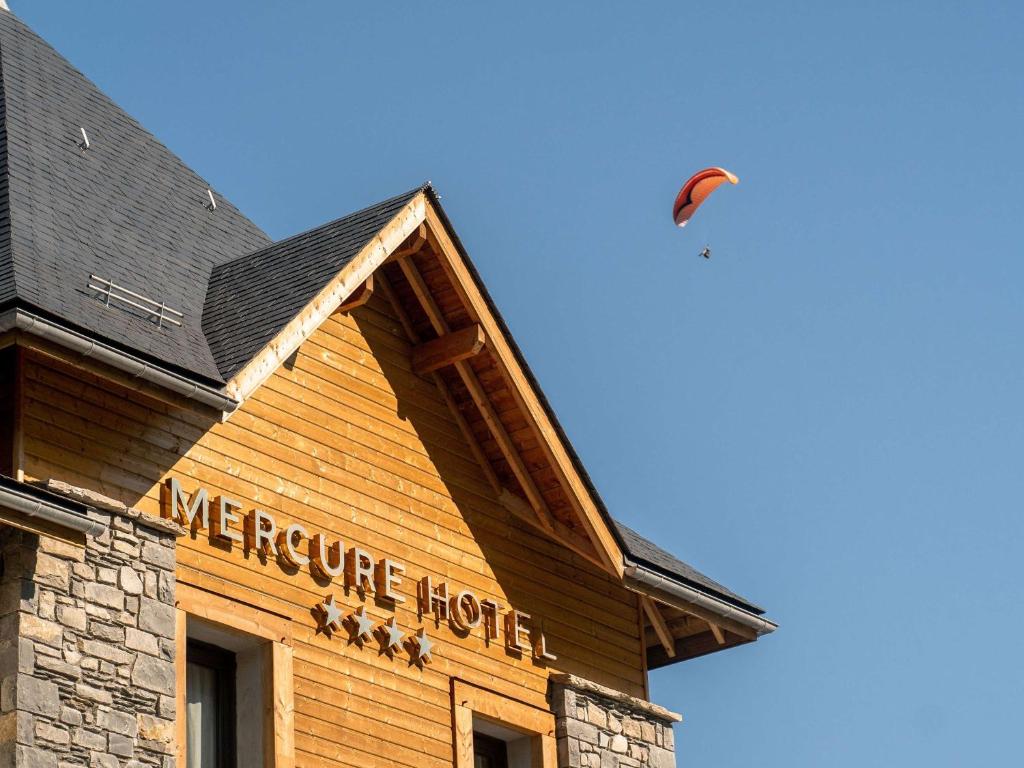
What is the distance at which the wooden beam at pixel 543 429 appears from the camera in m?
20.5

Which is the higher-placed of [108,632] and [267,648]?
[267,648]

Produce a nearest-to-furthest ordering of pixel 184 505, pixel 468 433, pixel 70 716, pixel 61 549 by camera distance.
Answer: pixel 70 716
pixel 61 549
pixel 184 505
pixel 468 433

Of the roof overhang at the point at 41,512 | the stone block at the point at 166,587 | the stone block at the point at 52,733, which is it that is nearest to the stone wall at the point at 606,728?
the stone block at the point at 166,587

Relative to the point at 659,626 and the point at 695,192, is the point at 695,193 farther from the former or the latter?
the point at 659,626

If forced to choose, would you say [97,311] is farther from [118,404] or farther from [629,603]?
[629,603]

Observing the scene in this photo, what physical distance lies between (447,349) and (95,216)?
3.81 metres

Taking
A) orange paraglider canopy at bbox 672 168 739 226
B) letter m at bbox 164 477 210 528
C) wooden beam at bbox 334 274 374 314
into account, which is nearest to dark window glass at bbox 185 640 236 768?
letter m at bbox 164 477 210 528

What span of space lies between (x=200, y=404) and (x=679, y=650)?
7.87 m

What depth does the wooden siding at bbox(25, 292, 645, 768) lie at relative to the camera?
1708cm

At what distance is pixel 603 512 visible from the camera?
68.6ft

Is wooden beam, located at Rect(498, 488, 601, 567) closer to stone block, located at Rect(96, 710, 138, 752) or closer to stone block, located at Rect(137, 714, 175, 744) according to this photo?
stone block, located at Rect(137, 714, 175, 744)

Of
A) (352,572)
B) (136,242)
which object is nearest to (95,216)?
(136,242)

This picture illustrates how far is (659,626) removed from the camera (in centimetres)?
2247

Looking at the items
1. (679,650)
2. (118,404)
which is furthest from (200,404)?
(679,650)
